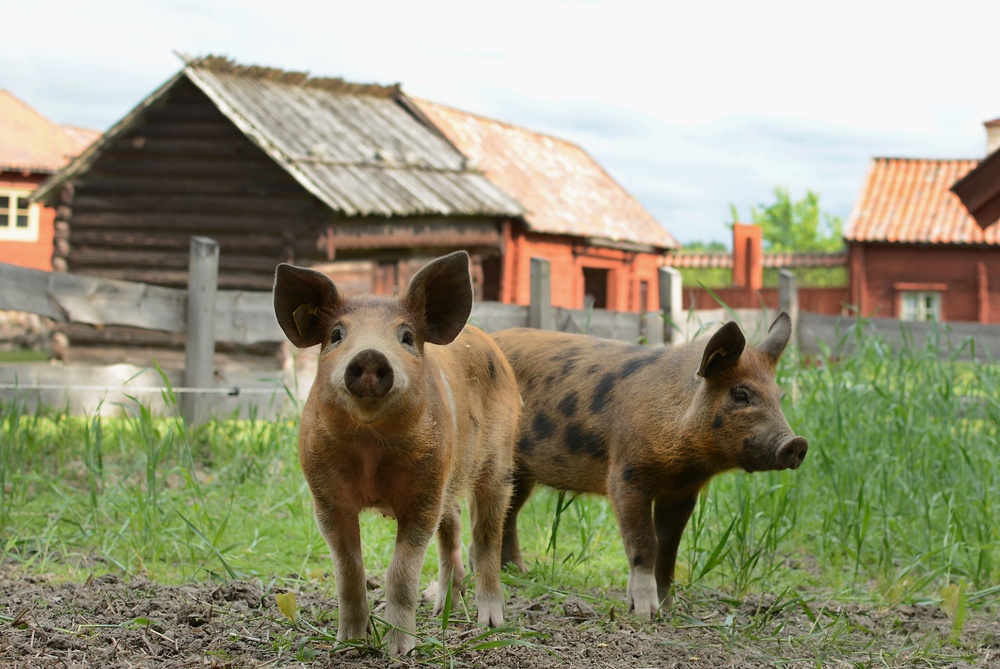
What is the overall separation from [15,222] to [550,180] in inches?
672

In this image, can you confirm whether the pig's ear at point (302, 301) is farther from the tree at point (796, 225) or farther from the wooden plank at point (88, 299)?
the tree at point (796, 225)

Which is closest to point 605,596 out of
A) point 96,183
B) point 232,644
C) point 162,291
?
point 232,644

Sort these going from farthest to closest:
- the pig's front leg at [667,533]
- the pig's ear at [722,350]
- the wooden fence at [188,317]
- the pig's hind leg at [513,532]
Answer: the wooden fence at [188,317], the pig's hind leg at [513,532], the pig's front leg at [667,533], the pig's ear at [722,350]

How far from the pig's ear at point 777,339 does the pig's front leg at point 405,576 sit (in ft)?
5.28

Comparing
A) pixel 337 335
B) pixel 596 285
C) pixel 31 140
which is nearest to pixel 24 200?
pixel 31 140

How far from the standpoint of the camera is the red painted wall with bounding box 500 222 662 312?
20.2 meters

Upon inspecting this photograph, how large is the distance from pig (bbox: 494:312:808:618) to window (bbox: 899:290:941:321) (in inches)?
991

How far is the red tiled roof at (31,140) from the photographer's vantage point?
1225 inches

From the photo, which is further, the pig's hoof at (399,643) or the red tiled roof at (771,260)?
the red tiled roof at (771,260)

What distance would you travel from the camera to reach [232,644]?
3467 mm

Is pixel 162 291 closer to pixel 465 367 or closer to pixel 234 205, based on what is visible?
pixel 465 367

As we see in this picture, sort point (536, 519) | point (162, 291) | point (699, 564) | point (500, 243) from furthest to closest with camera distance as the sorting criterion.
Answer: point (500, 243), point (162, 291), point (536, 519), point (699, 564)

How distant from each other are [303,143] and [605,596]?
12.9 metres

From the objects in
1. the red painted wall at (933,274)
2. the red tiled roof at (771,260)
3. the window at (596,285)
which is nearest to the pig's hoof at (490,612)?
the window at (596,285)
